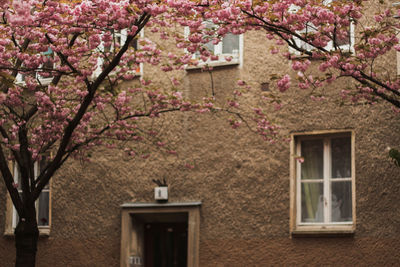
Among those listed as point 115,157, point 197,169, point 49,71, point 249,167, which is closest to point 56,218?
point 115,157

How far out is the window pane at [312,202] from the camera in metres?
13.6

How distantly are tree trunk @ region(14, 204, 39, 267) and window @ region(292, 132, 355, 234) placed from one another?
4.54 m

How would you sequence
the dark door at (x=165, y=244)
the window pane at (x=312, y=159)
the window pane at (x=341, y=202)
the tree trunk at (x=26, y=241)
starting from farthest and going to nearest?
1. the dark door at (x=165, y=244)
2. the window pane at (x=312, y=159)
3. the window pane at (x=341, y=202)
4. the tree trunk at (x=26, y=241)

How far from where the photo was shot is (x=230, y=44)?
1512 cm

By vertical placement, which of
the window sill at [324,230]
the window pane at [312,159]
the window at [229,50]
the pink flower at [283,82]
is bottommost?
the window sill at [324,230]

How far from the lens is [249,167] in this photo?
14.2 metres

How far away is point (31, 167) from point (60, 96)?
125cm

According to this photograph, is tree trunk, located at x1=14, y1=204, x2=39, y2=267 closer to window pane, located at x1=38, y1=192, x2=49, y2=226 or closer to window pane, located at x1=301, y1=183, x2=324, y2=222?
window pane, located at x1=38, y1=192, x2=49, y2=226

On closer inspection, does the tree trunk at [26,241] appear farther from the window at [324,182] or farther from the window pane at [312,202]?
the window pane at [312,202]

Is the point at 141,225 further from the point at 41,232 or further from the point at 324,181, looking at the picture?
the point at 324,181

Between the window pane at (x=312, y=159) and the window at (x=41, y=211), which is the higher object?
the window pane at (x=312, y=159)

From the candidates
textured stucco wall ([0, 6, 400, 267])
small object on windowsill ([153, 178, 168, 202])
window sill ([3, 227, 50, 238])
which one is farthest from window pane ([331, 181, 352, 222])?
window sill ([3, 227, 50, 238])

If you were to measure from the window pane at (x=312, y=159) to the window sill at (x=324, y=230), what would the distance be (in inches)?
37.4

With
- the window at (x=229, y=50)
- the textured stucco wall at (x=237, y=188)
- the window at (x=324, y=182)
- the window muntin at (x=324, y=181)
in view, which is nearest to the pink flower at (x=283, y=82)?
the window at (x=324, y=182)
